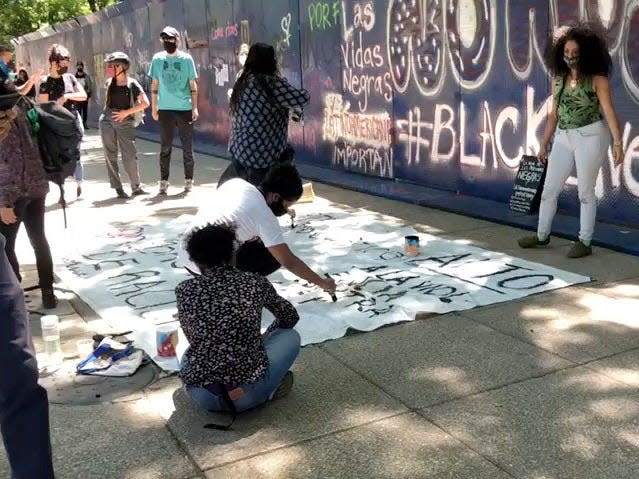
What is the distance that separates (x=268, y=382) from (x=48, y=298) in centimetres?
249

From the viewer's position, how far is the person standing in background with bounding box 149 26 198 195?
371 inches

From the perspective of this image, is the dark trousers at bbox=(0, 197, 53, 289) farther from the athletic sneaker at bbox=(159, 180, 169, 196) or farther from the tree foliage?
the tree foliage

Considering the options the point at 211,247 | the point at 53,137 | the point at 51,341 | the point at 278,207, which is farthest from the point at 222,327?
→ the point at 53,137

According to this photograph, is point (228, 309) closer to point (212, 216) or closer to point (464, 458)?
point (212, 216)

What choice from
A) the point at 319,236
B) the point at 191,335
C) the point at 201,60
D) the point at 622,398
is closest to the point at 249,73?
the point at 319,236

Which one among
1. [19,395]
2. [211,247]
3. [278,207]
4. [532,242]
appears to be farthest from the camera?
[532,242]

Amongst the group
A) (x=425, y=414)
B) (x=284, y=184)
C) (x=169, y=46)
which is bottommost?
(x=425, y=414)

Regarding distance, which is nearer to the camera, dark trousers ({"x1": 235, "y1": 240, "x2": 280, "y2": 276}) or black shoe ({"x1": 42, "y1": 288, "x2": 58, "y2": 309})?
dark trousers ({"x1": 235, "y1": 240, "x2": 280, "y2": 276})

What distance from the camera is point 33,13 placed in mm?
36750

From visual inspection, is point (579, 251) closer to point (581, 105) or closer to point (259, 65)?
point (581, 105)

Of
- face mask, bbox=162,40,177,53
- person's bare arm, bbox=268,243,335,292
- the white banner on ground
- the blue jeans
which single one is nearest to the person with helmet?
face mask, bbox=162,40,177,53

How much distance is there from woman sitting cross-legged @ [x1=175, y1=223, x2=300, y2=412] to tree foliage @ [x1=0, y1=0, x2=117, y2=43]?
118ft

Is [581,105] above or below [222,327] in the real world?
above

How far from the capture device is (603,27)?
6.73 metres
